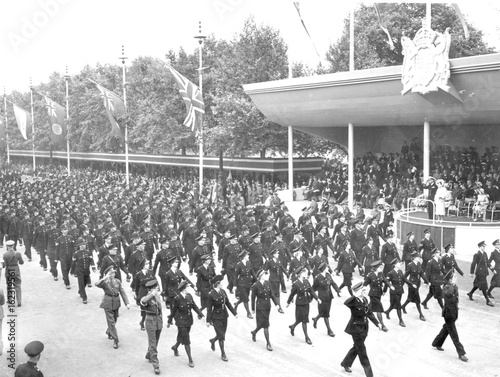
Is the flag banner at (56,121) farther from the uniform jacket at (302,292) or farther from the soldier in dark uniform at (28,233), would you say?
the uniform jacket at (302,292)

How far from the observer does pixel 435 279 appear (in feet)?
44.0

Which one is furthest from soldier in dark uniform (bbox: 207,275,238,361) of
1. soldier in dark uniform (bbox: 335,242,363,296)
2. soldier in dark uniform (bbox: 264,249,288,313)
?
soldier in dark uniform (bbox: 335,242,363,296)

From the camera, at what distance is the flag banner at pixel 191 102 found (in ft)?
88.7

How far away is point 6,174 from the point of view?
47.2 meters

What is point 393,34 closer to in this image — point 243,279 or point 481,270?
point 481,270

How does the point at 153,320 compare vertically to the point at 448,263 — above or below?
below

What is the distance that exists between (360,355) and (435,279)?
179 inches

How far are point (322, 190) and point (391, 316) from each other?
60.6 feet

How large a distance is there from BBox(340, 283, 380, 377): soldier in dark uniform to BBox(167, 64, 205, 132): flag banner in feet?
60.4

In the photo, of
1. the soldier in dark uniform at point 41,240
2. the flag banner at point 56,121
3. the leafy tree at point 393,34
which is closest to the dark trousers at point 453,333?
the soldier in dark uniform at point 41,240

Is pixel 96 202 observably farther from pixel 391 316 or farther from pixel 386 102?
pixel 391 316

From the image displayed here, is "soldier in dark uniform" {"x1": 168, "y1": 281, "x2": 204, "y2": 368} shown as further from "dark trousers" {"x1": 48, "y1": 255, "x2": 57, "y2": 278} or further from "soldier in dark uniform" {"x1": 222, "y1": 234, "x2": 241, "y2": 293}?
"dark trousers" {"x1": 48, "y1": 255, "x2": 57, "y2": 278}

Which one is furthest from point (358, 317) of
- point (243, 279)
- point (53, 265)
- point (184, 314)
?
point (53, 265)

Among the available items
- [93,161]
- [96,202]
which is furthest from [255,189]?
[93,161]
